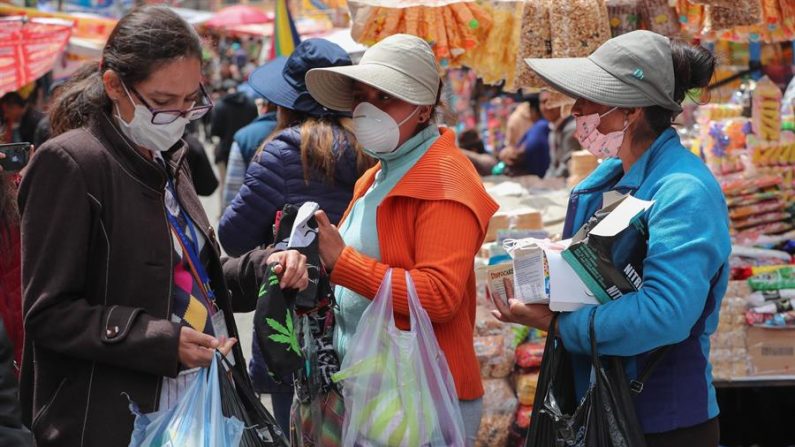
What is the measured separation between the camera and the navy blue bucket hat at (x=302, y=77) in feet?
11.1

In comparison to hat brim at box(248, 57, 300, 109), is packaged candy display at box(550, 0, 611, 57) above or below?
above

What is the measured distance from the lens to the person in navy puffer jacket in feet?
10.9

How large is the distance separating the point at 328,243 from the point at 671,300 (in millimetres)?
872

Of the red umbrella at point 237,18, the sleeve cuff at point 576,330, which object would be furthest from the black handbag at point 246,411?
the red umbrella at point 237,18

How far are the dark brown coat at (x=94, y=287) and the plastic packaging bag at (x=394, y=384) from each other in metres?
0.52

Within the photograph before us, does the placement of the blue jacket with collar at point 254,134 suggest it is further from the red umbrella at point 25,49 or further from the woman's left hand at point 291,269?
the woman's left hand at point 291,269

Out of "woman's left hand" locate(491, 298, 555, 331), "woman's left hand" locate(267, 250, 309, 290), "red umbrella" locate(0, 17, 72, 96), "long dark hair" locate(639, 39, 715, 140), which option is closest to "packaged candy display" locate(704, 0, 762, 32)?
"long dark hair" locate(639, 39, 715, 140)

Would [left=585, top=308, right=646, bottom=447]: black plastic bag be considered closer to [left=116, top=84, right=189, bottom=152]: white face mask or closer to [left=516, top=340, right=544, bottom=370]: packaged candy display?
[left=116, top=84, right=189, bottom=152]: white face mask

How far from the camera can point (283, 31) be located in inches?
322

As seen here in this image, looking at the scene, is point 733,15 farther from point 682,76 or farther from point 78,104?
point 78,104

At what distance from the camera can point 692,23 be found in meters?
4.36

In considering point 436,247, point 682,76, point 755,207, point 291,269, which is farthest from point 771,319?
point 291,269

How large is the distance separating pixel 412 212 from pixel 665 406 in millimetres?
817

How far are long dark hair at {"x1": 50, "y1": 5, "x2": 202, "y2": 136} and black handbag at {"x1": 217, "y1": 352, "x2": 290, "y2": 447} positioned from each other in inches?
26.2
